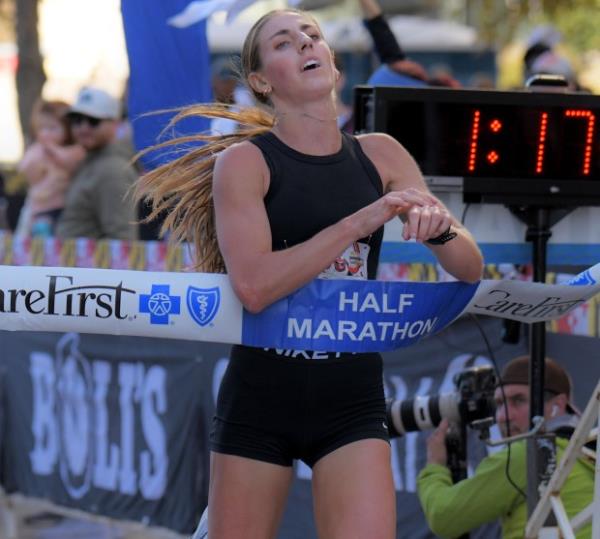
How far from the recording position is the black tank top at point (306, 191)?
12.3ft

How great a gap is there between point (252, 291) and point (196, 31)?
9.93ft

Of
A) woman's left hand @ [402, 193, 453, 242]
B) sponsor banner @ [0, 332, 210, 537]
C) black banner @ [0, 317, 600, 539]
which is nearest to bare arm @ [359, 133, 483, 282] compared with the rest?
woman's left hand @ [402, 193, 453, 242]

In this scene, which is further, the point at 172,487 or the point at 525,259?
the point at 172,487

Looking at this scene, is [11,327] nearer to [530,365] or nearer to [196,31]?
[530,365]

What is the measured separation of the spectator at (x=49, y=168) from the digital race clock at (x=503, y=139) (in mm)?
5049

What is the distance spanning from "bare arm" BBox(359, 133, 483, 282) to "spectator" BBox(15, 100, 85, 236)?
19.5ft

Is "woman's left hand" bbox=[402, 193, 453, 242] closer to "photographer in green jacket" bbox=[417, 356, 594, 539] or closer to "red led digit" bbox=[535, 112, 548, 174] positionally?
"photographer in green jacket" bbox=[417, 356, 594, 539]

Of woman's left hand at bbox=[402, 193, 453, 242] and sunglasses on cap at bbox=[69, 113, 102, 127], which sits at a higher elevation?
sunglasses on cap at bbox=[69, 113, 102, 127]

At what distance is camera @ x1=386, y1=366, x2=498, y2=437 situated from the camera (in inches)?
186

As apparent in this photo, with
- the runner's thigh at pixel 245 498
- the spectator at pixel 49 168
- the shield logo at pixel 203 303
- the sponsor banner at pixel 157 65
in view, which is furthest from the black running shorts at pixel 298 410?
the spectator at pixel 49 168

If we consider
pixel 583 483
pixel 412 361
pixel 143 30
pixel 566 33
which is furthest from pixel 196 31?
pixel 566 33

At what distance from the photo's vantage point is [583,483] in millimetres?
4539

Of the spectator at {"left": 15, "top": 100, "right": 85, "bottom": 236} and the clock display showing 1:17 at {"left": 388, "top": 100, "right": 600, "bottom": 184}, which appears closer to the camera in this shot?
the clock display showing 1:17 at {"left": 388, "top": 100, "right": 600, "bottom": 184}

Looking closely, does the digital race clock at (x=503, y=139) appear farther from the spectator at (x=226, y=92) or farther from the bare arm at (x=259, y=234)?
the bare arm at (x=259, y=234)
